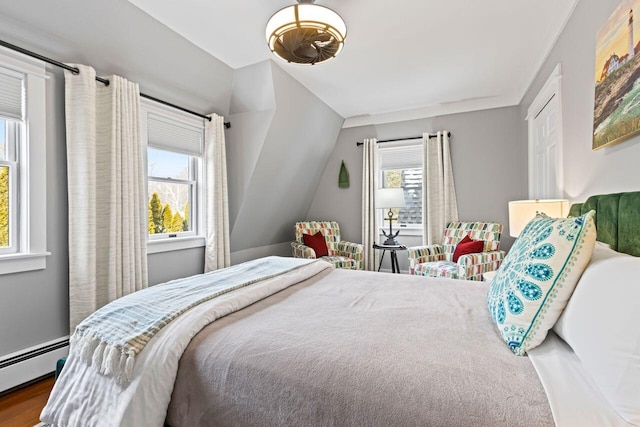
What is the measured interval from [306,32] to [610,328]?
2.11m

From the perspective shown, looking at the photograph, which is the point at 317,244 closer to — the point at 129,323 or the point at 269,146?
the point at 269,146

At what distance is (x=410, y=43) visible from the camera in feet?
9.16

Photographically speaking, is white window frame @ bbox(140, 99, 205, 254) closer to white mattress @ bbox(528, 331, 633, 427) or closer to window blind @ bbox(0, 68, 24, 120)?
window blind @ bbox(0, 68, 24, 120)

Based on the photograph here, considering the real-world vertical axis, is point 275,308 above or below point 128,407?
above

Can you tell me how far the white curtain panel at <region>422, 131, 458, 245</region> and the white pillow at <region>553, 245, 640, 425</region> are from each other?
135 inches

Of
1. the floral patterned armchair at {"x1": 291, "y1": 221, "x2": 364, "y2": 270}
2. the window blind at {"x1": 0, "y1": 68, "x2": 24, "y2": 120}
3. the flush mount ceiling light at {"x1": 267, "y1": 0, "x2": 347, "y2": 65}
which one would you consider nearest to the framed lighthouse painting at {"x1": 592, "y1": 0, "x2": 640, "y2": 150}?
the flush mount ceiling light at {"x1": 267, "y1": 0, "x2": 347, "y2": 65}

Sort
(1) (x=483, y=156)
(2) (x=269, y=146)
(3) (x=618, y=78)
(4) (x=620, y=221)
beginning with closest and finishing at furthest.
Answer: (4) (x=620, y=221) < (3) (x=618, y=78) < (2) (x=269, y=146) < (1) (x=483, y=156)

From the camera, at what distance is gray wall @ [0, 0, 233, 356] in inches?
76.1

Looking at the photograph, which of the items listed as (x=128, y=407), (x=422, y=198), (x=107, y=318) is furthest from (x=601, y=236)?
(x=422, y=198)

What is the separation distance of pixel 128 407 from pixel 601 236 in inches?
82.9

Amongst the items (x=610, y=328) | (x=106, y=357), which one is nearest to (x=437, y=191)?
(x=610, y=328)

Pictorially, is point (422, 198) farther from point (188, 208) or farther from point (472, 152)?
point (188, 208)

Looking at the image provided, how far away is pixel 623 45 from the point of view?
1.49m

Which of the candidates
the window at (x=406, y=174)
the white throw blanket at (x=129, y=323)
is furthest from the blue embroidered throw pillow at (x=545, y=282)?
the window at (x=406, y=174)
